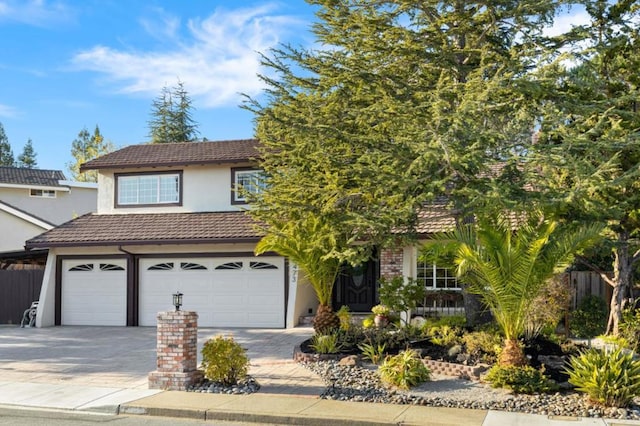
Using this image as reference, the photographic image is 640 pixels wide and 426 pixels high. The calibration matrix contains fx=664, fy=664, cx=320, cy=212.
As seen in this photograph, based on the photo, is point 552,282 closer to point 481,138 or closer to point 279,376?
point 481,138

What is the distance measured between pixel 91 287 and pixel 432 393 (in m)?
14.5

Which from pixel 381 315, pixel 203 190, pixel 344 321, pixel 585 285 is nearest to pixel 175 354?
pixel 344 321

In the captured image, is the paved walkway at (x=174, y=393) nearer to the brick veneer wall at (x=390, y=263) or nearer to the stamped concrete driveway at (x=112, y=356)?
the stamped concrete driveway at (x=112, y=356)

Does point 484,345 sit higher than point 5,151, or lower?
lower

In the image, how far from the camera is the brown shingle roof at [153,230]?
19.8m

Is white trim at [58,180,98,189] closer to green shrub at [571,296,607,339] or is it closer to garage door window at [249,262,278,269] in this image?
garage door window at [249,262,278,269]

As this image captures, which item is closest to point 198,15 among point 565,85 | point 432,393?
point 565,85

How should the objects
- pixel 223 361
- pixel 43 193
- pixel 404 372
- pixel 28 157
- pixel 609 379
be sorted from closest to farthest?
pixel 609 379, pixel 404 372, pixel 223 361, pixel 43 193, pixel 28 157

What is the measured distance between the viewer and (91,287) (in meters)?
21.4

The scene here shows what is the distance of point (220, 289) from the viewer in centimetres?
2041

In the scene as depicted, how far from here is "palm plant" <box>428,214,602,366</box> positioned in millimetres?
10406

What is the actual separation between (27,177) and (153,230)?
1584 centimetres

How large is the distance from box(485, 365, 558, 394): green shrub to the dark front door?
34.7 feet

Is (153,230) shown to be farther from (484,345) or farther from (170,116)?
(170,116)
